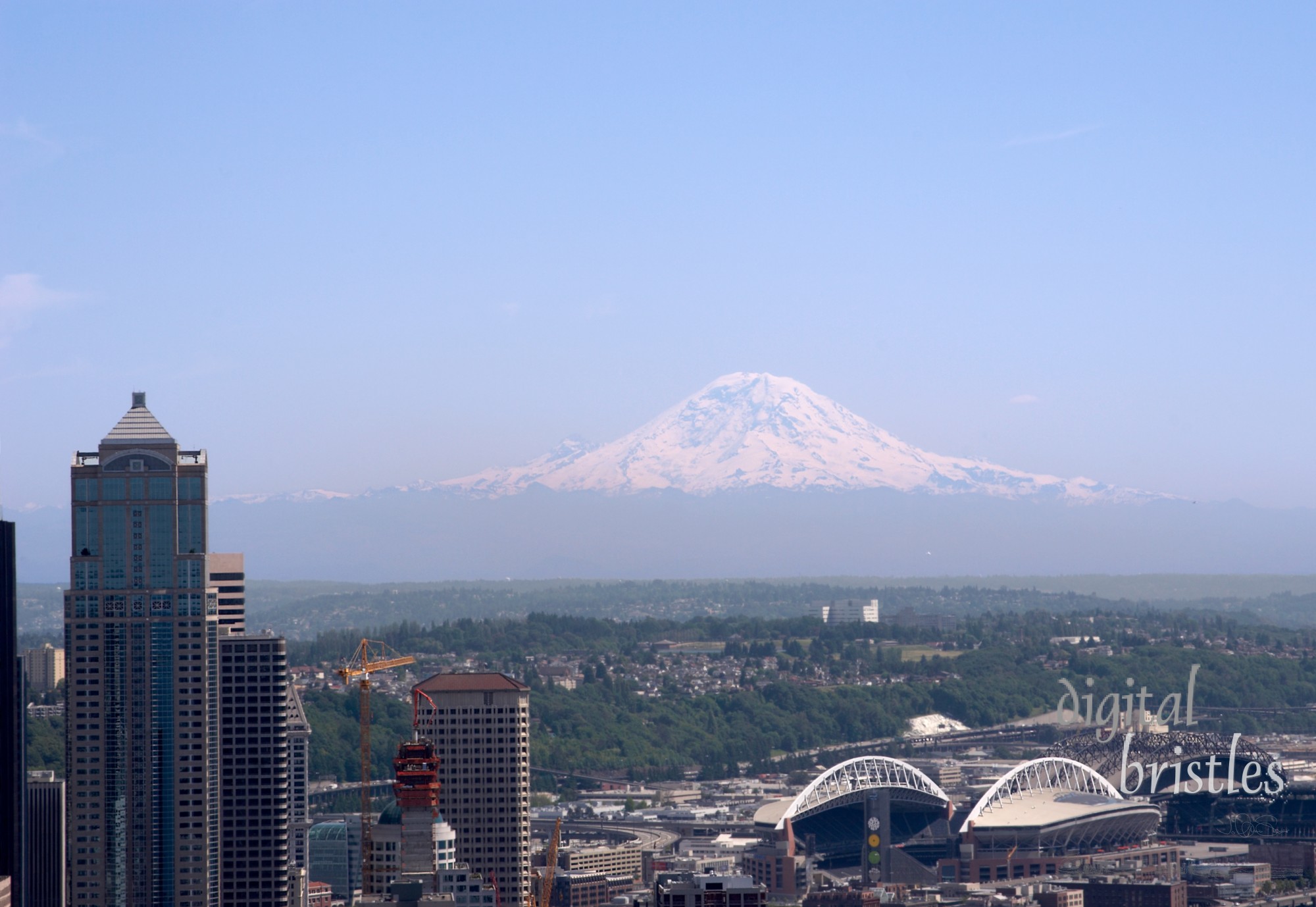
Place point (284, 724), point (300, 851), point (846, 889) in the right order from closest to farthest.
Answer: point (284, 724)
point (300, 851)
point (846, 889)

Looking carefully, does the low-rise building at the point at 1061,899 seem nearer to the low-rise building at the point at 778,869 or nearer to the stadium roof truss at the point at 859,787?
the low-rise building at the point at 778,869

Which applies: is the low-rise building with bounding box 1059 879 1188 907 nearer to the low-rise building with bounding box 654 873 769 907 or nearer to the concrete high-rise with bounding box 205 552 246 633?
the concrete high-rise with bounding box 205 552 246 633

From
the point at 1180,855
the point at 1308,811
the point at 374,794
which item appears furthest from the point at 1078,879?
the point at 374,794

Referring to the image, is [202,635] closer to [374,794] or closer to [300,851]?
[300,851]

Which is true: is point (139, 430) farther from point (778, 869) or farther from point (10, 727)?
point (778, 869)

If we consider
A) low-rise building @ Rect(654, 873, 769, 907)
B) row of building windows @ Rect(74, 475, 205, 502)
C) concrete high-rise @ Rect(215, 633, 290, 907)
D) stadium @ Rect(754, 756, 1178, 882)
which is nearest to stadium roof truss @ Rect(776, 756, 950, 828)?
stadium @ Rect(754, 756, 1178, 882)

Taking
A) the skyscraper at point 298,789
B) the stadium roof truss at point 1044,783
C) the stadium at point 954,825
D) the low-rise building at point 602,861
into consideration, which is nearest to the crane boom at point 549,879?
the low-rise building at point 602,861
